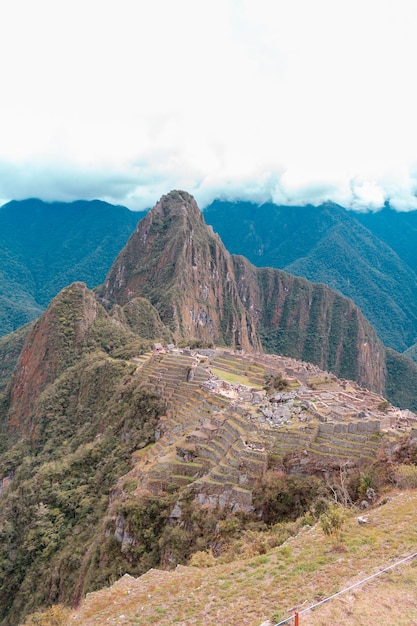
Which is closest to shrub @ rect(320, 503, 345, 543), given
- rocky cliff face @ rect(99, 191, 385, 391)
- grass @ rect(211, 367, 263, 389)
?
grass @ rect(211, 367, 263, 389)

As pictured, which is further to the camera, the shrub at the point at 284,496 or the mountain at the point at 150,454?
the mountain at the point at 150,454

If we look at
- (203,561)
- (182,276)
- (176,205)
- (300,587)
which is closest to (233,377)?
(203,561)

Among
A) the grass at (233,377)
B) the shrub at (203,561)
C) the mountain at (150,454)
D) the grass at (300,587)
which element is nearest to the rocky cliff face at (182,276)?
the mountain at (150,454)

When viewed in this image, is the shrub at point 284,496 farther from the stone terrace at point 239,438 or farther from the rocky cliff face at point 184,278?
the rocky cliff face at point 184,278

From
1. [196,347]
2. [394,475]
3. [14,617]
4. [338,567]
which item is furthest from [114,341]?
[338,567]

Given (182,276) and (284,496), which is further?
(182,276)

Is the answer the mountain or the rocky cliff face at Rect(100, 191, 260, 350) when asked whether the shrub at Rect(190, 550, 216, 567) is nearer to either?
the mountain

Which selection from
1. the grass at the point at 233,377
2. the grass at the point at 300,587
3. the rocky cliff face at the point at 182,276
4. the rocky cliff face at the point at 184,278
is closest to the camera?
the grass at the point at 300,587

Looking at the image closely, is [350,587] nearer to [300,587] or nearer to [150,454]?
[300,587]

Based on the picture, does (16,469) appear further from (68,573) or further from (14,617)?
(68,573)

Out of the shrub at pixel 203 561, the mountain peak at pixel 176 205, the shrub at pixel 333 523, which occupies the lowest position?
the shrub at pixel 203 561
